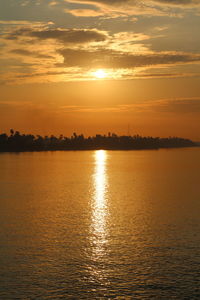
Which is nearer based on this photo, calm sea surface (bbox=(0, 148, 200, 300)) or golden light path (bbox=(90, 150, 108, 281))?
A: calm sea surface (bbox=(0, 148, 200, 300))

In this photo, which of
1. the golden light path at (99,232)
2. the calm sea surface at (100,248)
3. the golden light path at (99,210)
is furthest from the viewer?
the golden light path at (99,210)

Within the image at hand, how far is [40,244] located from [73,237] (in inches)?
144

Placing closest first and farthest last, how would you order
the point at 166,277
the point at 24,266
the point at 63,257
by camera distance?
the point at 166,277
the point at 24,266
the point at 63,257

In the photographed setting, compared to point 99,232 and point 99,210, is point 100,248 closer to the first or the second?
point 99,232

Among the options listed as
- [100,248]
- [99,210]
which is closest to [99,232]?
[100,248]

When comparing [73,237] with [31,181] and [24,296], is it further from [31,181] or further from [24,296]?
[31,181]

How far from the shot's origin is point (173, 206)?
180 feet

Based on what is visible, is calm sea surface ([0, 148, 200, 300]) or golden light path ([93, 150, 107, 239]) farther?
golden light path ([93, 150, 107, 239])

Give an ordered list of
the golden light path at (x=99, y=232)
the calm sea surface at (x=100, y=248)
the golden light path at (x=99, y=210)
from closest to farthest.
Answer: the calm sea surface at (x=100, y=248), the golden light path at (x=99, y=232), the golden light path at (x=99, y=210)

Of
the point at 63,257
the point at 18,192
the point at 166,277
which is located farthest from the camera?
the point at 18,192

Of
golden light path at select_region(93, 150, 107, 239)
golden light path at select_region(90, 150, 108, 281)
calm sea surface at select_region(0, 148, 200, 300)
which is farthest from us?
golden light path at select_region(93, 150, 107, 239)

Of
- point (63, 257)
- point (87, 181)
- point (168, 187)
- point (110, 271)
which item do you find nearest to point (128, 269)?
point (110, 271)

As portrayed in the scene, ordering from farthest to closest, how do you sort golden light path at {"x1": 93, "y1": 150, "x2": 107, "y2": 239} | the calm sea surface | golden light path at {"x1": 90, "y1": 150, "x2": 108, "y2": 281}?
golden light path at {"x1": 93, "y1": 150, "x2": 107, "y2": 239} < golden light path at {"x1": 90, "y1": 150, "x2": 108, "y2": 281} < the calm sea surface

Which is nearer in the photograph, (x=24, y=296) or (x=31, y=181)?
(x=24, y=296)
